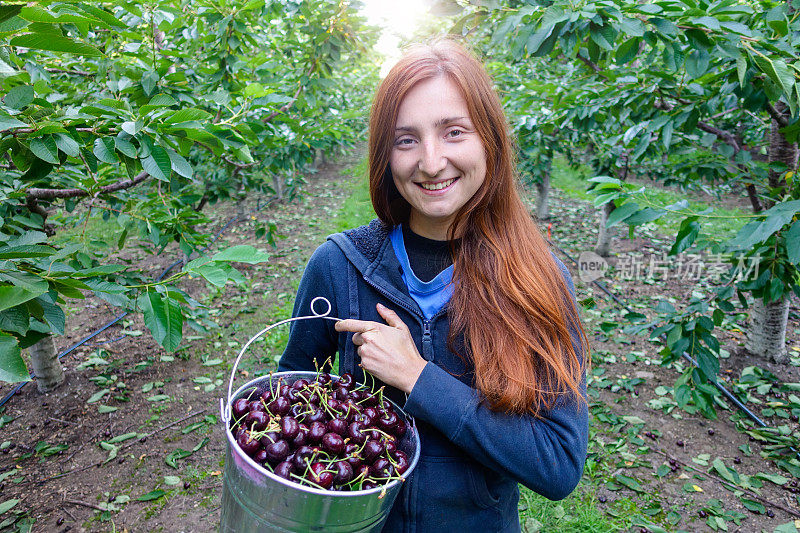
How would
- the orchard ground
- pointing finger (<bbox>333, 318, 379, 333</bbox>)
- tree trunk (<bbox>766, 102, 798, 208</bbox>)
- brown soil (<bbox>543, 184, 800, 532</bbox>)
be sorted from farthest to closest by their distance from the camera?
tree trunk (<bbox>766, 102, 798, 208</bbox>) < brown soil (<bbox>543, 184, 800, 532</bbox>) < the orchard ground < pointing finger (<bbox>333, 318, 379, 333</bbox>)

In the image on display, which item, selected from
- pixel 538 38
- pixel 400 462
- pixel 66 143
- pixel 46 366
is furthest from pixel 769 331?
pixel 46 366

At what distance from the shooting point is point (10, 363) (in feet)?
2.83

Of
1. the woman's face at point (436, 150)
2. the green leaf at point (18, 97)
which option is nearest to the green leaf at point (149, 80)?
the green leaf at point (18, 97)

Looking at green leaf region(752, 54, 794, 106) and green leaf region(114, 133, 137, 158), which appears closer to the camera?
green leaf region(114, 133, 137, 158)

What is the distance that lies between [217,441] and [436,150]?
2.99m

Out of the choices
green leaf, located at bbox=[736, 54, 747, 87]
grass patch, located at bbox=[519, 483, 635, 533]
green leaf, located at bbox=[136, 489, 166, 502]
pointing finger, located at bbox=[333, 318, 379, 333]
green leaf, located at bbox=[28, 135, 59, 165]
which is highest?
Result: green leaf, located at bbox=[736, 54, 747, 87]

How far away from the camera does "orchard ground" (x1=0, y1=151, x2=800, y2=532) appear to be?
9.39ft

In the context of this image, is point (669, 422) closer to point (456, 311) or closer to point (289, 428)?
point (456, 311)

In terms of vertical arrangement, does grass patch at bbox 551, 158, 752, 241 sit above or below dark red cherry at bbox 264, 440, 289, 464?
below

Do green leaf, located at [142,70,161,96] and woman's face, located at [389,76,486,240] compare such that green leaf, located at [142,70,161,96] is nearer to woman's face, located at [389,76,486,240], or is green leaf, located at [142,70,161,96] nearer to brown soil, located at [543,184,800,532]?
woman's face, located at [389,76,486,240]

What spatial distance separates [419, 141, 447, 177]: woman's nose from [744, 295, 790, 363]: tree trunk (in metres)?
3.94

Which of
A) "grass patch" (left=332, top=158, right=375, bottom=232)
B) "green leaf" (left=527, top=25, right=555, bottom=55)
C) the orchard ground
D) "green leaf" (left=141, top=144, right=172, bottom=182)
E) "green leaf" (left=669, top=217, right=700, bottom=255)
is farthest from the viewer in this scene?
"grass patch" (left=332, top=158, right=375, bottom=232)

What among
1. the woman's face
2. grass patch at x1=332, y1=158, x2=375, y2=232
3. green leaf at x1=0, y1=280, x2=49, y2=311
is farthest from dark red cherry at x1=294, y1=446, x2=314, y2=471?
grass patch at x1=332, y1=158, x2=375, y2=232

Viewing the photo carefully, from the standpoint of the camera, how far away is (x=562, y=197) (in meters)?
11.2
